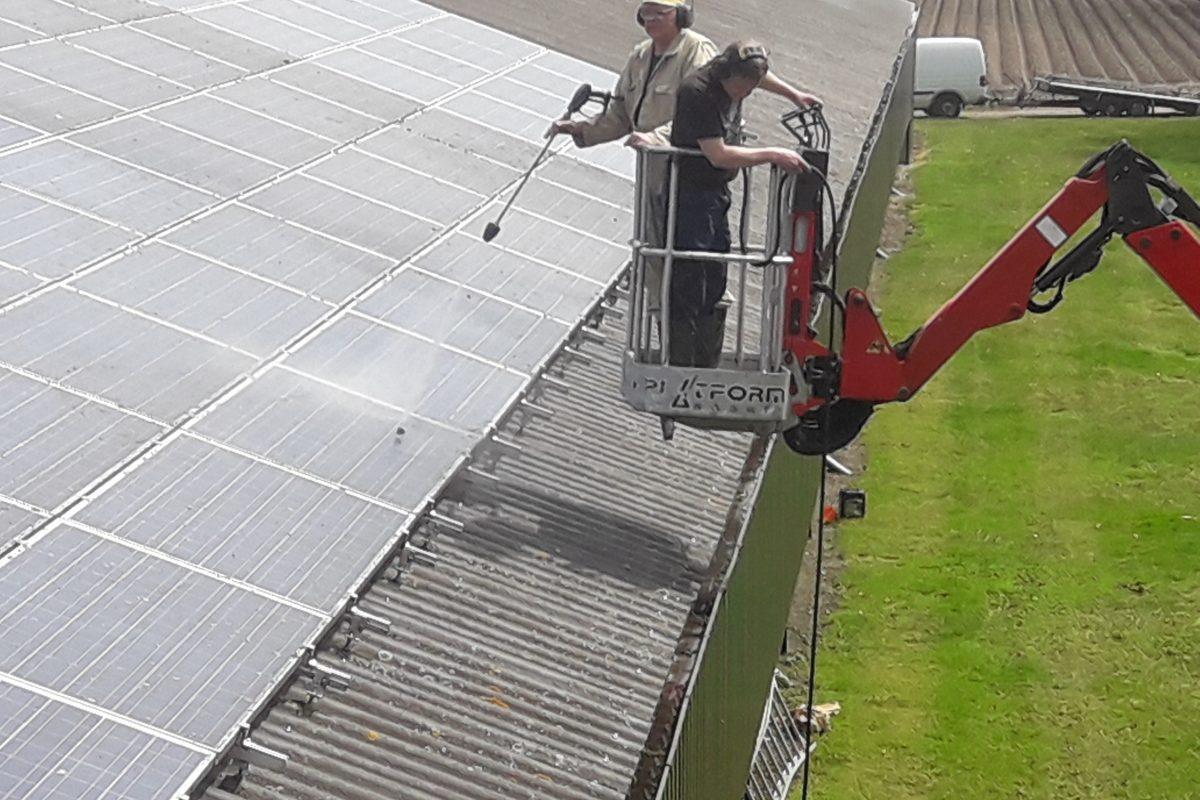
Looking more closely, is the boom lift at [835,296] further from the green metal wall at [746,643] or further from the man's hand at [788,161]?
the green metal wall at [746,643]

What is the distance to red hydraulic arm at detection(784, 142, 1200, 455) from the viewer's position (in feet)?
29.8

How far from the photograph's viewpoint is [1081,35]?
64.7 m

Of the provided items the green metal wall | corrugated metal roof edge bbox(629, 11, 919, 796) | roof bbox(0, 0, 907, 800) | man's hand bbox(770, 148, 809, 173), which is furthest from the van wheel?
man's hand bbox(770, 148, 809, 173)

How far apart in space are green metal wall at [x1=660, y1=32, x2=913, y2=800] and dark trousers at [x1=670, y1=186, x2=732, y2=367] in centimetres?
190

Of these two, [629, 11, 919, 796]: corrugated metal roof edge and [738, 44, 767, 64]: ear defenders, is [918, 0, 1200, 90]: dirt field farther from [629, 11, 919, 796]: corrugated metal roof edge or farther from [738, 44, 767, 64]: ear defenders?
[738, 44, 767, 64]: ear defenders

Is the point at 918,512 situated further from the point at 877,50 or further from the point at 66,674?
the point at 66,674

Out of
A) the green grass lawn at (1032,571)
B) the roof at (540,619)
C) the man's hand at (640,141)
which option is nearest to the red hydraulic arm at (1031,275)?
the man's hand at (640,141)

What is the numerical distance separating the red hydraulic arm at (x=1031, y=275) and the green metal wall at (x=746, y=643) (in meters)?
1.90

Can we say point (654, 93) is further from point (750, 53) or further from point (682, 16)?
point (750, 53)

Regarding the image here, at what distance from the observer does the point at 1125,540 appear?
2156 cm

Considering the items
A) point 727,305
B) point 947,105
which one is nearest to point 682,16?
point 727,305

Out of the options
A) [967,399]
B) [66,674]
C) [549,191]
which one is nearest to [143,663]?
[66,674]

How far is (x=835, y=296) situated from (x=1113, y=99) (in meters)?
44.3

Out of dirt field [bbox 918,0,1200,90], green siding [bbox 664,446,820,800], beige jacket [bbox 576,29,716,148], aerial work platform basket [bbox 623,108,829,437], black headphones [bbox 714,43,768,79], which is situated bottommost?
dirt field [bbox 918,0,1200,90]
